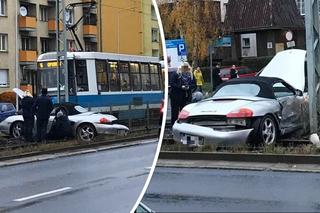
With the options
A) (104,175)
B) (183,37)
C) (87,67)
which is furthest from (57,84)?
(183,37)

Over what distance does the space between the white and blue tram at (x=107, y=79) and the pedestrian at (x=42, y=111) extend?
0.04 feet

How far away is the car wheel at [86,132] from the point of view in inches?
40.0

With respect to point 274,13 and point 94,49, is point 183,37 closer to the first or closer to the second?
point 94,49

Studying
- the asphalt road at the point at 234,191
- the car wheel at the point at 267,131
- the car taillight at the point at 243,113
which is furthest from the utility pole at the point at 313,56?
the asphalt road at the point at 234,191

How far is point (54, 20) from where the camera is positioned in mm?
988

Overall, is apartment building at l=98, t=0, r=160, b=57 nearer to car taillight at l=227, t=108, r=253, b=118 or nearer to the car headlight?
the car headlight

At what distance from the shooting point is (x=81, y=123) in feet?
3.34

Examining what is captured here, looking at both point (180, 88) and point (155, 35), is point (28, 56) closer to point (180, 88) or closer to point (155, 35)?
point (155, 35)

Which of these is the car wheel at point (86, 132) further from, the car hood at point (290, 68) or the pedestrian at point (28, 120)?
the car hood at point (290, 68)

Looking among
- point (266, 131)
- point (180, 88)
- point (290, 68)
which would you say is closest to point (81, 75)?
point (180, 88)

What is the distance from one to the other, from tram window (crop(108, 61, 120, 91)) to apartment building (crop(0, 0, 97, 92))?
0.04 meters

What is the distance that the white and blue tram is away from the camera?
1.02 m

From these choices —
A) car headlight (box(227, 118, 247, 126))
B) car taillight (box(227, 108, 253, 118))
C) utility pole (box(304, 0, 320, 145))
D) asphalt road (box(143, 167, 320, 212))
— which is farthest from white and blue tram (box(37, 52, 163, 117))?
utility pole (box(304, 0, 320, 145))

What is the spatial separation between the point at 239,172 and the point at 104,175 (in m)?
6.75
